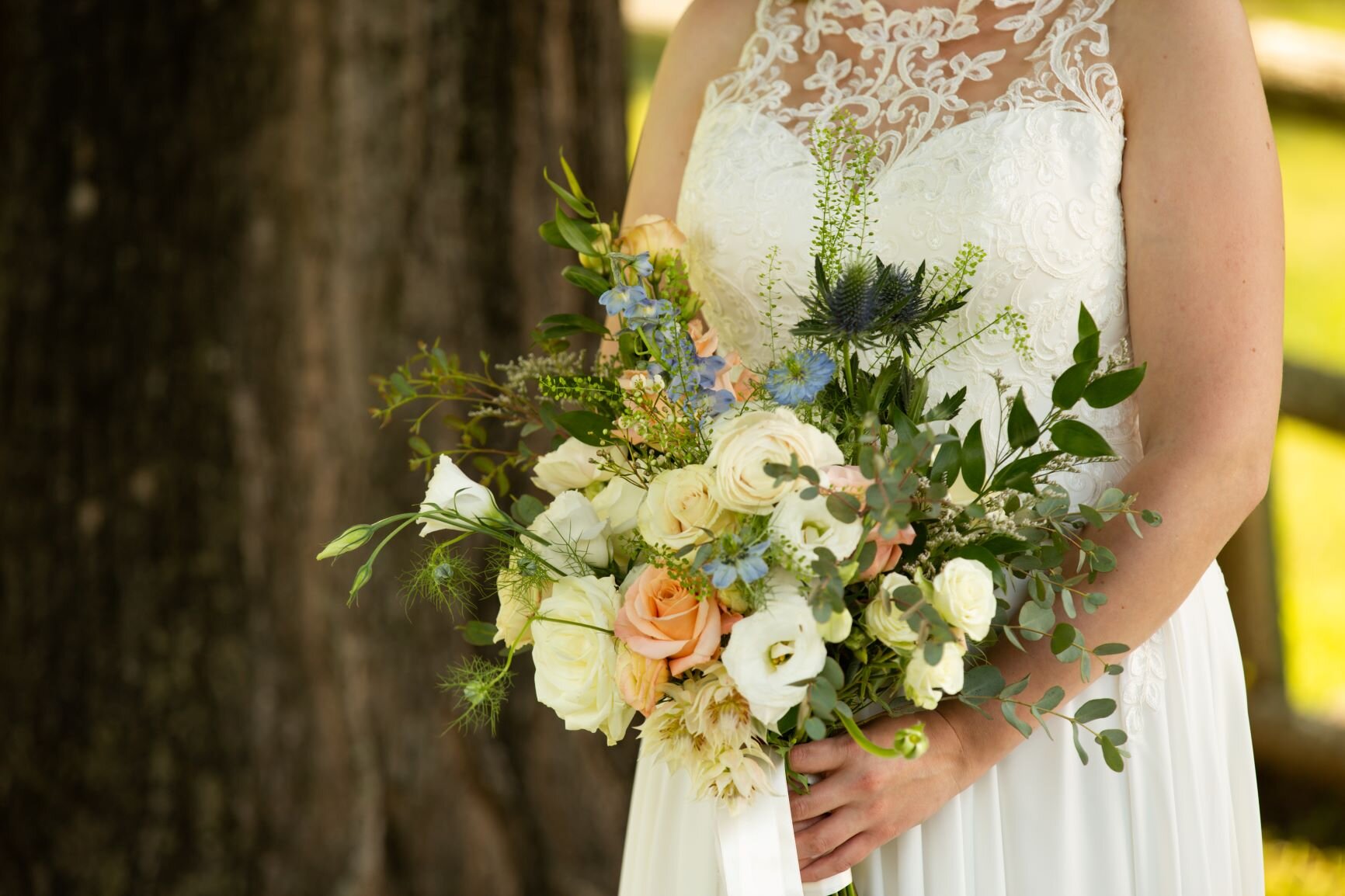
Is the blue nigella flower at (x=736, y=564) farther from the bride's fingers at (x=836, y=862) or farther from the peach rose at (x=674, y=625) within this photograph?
the bride's fingers at (x=836, y=862)

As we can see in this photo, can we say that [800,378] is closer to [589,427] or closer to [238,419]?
[589,427]

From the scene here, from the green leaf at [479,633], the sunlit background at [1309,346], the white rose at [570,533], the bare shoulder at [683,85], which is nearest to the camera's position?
the white rose at [570,533]

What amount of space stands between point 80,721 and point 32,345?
945 mm

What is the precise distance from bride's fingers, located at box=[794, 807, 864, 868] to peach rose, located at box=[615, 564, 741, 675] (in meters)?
0.34

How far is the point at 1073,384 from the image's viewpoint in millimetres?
1317

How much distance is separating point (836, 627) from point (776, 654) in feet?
0.23

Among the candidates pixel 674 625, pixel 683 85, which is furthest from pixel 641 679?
pixel 683 85

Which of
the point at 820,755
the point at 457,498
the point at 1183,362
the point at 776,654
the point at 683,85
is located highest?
the point at 683,85

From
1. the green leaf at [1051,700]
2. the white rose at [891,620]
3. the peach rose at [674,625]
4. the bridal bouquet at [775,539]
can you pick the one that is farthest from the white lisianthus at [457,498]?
the green leaf at [1051,700]

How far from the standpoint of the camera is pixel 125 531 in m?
2.96

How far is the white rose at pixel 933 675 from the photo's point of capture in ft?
4.13

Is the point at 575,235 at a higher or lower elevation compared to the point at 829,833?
higher

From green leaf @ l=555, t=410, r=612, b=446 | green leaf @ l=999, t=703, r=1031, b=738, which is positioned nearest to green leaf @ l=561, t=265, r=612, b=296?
green leaf @ l=555, t=410, r=612, b=446

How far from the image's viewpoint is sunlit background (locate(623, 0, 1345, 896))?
400 centimetres
